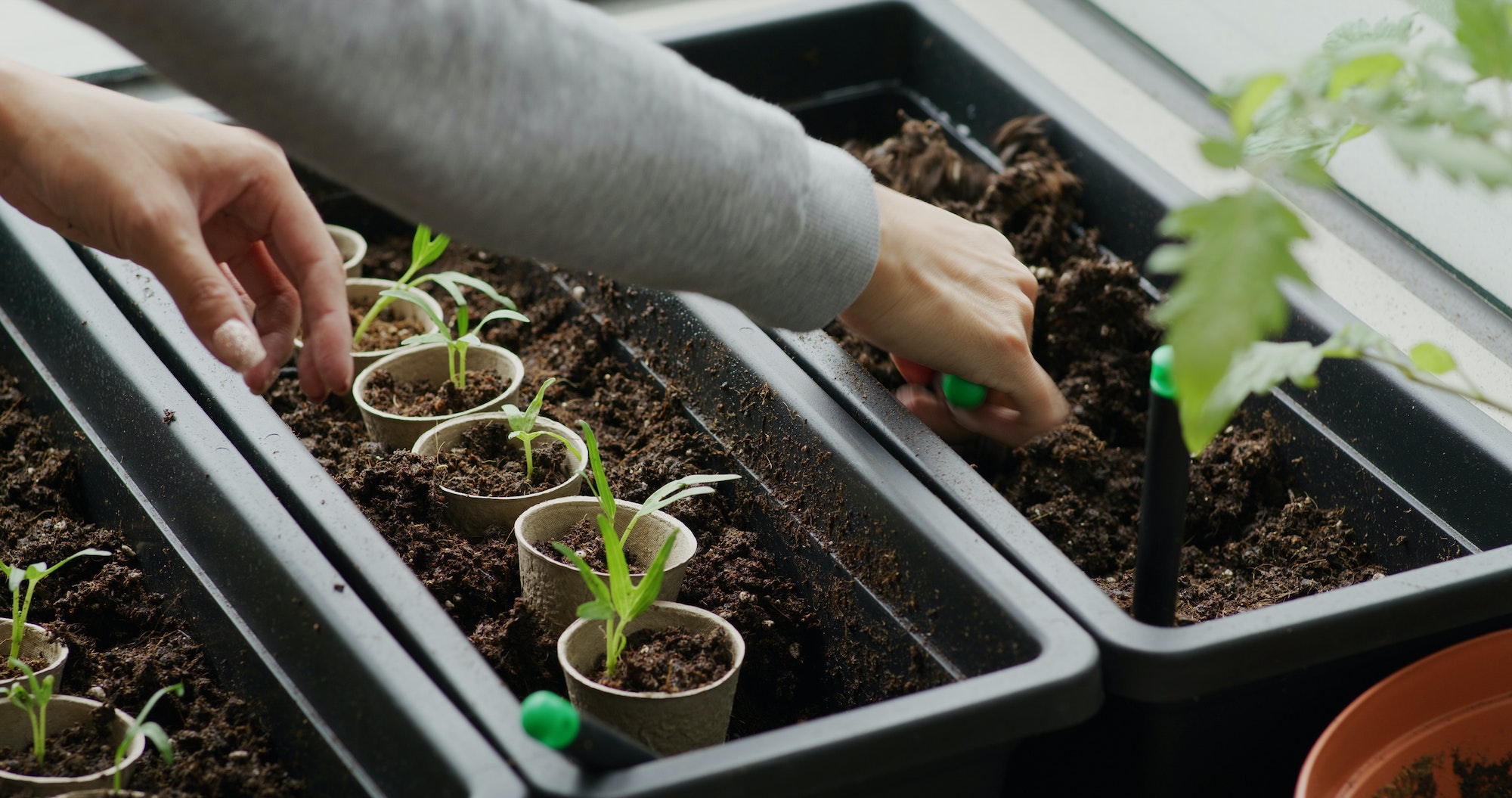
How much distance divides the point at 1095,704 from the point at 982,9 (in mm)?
1347

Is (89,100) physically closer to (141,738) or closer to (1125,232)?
(141,738)

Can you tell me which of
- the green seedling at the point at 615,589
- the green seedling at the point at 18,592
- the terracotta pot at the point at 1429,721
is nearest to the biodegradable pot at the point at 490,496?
the green seedling at the point at 615,589

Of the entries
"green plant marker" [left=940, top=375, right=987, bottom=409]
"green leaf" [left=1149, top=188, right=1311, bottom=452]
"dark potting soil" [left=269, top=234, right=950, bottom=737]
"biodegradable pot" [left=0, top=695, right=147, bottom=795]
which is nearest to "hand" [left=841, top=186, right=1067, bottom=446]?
"green plant marker" [left=940, top=375, right=987, bottom=409]

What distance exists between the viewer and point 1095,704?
2.72 feet

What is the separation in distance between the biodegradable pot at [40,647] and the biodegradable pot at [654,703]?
14.0 inches

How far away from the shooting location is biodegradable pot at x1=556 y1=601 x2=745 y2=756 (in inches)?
35.4

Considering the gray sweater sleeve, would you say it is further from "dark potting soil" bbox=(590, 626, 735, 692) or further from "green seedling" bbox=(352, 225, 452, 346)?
"green seedling" bbox=(352, 225, 452, 346)

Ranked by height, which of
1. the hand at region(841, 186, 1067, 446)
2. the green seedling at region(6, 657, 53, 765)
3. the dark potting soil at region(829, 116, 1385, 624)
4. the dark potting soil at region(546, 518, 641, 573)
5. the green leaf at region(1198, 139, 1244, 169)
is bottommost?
the green seedling at region(6, 657, 53, 765)

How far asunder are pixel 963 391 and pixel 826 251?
242 millimetres

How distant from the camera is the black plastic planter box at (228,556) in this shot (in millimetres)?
799

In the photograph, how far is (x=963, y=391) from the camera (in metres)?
1.09

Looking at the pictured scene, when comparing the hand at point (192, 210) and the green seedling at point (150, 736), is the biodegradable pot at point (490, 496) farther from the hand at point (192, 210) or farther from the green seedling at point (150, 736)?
the green seedling at point (150, 736)

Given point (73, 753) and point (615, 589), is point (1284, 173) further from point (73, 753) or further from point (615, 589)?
point (73, 753)

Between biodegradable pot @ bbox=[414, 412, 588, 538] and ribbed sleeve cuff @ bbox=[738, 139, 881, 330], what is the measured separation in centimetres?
28
